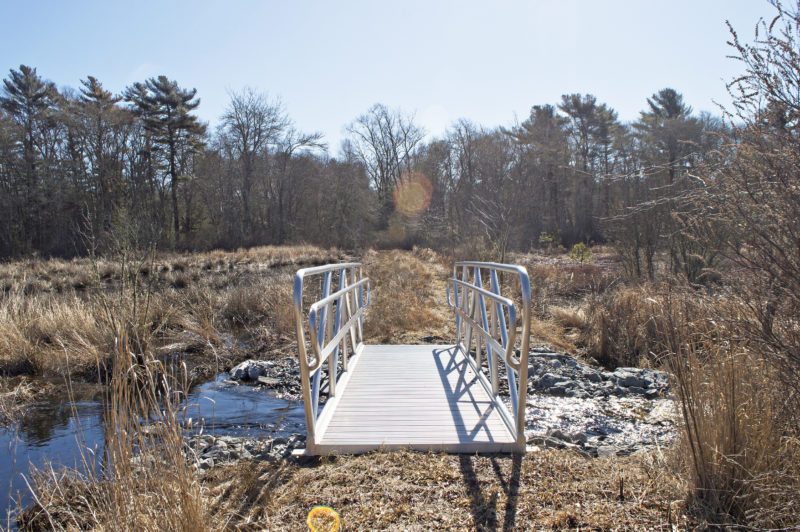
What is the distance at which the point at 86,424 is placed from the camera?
206 inches

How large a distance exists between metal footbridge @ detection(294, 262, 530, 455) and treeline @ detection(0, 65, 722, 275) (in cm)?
1855

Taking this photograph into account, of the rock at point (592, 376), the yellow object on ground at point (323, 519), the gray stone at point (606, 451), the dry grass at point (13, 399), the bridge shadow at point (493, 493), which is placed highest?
the yellow object on ground at point (323, 519)

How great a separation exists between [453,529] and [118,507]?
151 cm

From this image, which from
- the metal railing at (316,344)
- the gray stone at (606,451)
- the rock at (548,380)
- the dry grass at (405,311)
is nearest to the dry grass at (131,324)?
the dry grass at (405,311)

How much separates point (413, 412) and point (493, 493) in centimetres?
137

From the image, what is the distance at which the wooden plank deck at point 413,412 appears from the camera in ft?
11.1

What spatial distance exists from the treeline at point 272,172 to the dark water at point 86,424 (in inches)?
721

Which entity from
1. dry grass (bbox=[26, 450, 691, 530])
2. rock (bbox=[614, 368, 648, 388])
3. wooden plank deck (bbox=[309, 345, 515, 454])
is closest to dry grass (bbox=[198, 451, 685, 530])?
dry grass (bbox=[26, 450, 691, 530])

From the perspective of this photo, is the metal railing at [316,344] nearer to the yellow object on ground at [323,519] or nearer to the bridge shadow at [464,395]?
the yellow object on ground at [323,519]

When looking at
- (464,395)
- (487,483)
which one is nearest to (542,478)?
(487,483)

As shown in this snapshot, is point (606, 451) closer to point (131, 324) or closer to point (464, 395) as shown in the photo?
point (464, 395)

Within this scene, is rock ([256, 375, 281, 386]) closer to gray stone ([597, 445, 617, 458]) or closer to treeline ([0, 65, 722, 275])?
gray stone ([597, 445, 617, 458])

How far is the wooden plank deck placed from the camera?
338 cm

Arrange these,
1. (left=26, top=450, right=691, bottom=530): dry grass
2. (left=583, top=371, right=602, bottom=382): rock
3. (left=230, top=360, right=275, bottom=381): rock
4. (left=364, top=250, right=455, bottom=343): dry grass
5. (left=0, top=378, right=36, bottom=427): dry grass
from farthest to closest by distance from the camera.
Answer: (left=364, top=250, right=455, bottom=343): dry grass, (left=230, top=360, right=275, bottom=381): rock, (left=583, top=371, right=602, bottom=382): rock, (left=0, top=378, right=36, bottom=427): dry grass, (left=26, top=450, right=691, bottom=530): dry grass
